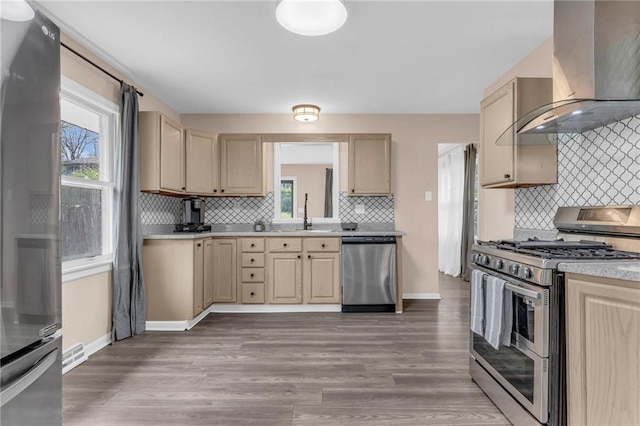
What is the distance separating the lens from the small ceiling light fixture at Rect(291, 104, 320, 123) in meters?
3.89

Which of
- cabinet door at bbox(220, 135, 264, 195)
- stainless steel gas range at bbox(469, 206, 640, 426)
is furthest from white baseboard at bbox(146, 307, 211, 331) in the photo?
stainless steel gas range at bbox(469, 206, 640, 426)

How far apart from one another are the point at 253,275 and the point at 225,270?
13.0 inches

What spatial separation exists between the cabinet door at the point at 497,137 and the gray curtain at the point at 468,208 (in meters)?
2.80

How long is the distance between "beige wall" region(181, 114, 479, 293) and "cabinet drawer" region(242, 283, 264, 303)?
1.91m

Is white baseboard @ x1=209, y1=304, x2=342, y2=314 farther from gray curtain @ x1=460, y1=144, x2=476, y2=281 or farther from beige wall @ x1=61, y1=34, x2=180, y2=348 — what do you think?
gray curtain @ x1=460, y1=144, x2=476, y2=281

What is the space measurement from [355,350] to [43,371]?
2.11 meters

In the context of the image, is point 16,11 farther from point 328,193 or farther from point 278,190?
point 328,193

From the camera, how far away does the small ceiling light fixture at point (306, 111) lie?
12.8 feet

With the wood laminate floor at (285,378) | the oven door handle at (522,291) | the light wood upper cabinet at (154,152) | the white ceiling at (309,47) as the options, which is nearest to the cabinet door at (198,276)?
the wood laminate floor at (285,378)

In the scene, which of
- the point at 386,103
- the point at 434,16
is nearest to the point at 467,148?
the point at 386,103

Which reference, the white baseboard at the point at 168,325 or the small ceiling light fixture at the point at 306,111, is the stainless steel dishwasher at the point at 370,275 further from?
the white baseboard at the point at 168,325

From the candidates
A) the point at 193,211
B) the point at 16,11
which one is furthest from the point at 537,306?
the point at 193,211

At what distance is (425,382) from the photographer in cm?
219

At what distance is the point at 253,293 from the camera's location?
385 cm
